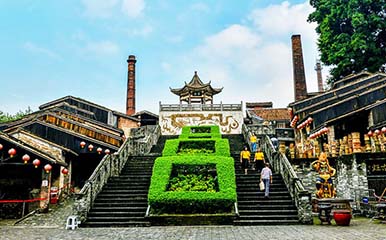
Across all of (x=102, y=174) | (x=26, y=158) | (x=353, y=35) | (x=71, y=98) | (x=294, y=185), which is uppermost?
(x=353, y=35)

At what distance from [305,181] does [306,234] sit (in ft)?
24.2

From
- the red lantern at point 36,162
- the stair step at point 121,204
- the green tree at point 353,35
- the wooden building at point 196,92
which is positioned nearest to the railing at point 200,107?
the wooden building at point 196,92

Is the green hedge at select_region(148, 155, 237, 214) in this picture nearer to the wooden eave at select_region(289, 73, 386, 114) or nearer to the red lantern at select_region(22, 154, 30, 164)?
the red lantern at select_region(22, 154, 30, 164)

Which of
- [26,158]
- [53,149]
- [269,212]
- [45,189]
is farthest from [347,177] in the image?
[53,149]

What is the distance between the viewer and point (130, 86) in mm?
37719

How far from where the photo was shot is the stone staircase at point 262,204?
11.0 meters

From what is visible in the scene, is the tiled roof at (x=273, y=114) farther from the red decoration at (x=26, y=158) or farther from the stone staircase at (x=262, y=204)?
the red decoration at (x=26, y=158)

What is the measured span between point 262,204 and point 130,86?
92.2ft

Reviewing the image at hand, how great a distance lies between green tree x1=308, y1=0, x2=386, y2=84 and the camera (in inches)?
1078

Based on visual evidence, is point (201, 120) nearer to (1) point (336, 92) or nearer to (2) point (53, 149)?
(1) point (336, 92)

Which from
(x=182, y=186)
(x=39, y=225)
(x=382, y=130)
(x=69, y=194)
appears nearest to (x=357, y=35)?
(x=382, y=130)

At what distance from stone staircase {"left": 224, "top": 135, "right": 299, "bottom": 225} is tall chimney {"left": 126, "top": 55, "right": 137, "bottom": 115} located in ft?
81.1

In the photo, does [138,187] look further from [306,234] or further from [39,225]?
[306,234]

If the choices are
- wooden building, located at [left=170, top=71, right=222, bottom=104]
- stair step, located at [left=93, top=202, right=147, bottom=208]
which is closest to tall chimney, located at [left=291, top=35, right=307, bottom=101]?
wooden building, located at [left=170, top=71, right=222, bottom=104]
